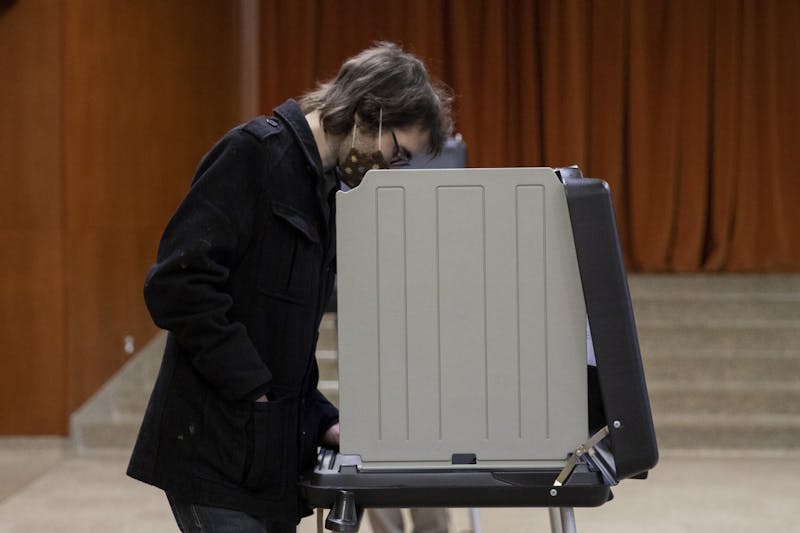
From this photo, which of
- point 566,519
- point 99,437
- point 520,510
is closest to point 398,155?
point 566,519

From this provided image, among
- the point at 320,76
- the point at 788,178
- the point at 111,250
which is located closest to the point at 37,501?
the point at 111,250

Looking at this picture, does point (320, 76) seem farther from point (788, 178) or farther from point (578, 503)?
point (578, 503)

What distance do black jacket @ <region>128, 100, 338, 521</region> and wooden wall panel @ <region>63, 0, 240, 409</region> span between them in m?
3.16

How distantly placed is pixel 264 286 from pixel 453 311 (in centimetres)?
25

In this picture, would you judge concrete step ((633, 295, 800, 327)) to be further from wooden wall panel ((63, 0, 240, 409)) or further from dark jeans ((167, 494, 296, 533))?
dark jeans ((167, 494, 296, 533))

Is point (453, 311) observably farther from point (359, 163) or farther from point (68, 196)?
point (68, 196)

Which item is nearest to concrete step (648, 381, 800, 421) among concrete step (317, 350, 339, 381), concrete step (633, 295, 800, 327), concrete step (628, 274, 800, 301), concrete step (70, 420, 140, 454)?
concrete step (633, 295, 800, 327)

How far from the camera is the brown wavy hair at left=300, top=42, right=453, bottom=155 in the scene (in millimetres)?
1313

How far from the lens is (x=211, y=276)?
1.25 metres

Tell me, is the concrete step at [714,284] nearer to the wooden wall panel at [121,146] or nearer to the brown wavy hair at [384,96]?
the wooden wall panel at [121,146]

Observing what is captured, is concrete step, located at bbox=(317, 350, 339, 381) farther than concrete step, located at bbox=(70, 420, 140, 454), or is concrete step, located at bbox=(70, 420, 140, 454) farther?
concrete step, located at bbox=(317, 350, 339, 381)

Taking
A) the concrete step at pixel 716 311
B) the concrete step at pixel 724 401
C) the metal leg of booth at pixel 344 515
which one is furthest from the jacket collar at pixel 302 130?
the concrete step at pixel 716 311

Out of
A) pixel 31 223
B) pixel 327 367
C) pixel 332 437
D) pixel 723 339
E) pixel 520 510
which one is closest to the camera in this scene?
pixel 332 437

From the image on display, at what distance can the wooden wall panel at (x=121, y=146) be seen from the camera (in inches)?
172
